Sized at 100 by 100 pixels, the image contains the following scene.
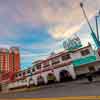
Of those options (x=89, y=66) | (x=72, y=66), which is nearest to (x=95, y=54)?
(x=89, y=66)

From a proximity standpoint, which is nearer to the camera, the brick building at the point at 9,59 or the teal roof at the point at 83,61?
the teal roof at the point at 83,61

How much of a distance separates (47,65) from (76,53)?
768cm

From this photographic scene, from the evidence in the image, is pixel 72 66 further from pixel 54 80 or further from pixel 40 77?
pixel 40 77

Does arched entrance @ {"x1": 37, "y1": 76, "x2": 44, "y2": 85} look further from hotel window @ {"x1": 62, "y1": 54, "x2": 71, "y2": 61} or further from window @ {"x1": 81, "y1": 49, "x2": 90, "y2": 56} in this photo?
window @ {"x1": 81, "y1": 49, "x2": 90, "y2": 56}

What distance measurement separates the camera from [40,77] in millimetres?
40219

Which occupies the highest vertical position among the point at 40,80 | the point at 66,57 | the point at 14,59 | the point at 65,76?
the point at 14,59

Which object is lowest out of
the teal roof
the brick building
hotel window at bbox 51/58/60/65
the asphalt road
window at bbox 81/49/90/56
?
the asphalt road

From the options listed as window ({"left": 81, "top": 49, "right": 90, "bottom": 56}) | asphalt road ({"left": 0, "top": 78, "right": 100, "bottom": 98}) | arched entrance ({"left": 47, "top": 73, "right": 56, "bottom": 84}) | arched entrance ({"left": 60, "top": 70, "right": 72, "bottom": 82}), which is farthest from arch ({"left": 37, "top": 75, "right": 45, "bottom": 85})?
asphalt road ({"left": 0, "top": 78, "right": 100, "bottom": 98})

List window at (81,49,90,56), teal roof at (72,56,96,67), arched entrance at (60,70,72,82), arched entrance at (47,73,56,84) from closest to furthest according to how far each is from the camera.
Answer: teal roof at (72,56,96,67), window at (81,49,90,56), arched entrance at (60,70,72,82), arched entrance at (47,73,56,84)

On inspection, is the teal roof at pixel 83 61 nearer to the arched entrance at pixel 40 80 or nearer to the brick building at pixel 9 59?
the arched entrance at pixel 40 80

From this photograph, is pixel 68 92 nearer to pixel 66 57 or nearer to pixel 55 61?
pixel 66 57

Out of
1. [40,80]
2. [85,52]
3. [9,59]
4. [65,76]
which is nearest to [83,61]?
[85,52]

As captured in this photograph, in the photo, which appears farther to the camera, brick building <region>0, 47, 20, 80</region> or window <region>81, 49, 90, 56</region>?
brick building <region>0, 47, 20, 80</region>

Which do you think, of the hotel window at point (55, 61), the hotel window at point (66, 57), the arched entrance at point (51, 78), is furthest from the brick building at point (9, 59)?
the hotel window at point (66, 57)
